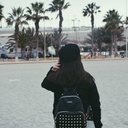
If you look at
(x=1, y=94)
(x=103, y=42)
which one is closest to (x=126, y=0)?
(x=103, y=42)

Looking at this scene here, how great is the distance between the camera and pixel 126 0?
6369 cm

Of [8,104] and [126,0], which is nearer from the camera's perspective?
[8,104]

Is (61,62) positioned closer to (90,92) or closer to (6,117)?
(90,92)

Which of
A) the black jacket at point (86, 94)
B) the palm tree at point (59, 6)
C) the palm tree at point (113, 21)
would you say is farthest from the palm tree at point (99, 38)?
the black jacket at point (86, 94)

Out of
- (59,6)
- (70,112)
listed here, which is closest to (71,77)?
(70,112)

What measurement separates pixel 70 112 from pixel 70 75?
0.34 metres

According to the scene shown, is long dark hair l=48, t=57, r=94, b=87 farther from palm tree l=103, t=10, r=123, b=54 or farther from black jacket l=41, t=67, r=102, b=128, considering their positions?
palm tree l=103, t=10, r=123, b=54

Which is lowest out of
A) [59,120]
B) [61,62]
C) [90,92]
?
[59,120]

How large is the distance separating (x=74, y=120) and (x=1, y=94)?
308 inches

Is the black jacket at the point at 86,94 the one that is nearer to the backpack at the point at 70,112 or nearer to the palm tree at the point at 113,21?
the backpack at the point at 70,112

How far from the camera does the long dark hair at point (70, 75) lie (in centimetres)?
282

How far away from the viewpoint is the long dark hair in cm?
282

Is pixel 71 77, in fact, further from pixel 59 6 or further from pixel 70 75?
pixel 59 6

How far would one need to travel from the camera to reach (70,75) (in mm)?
2840
